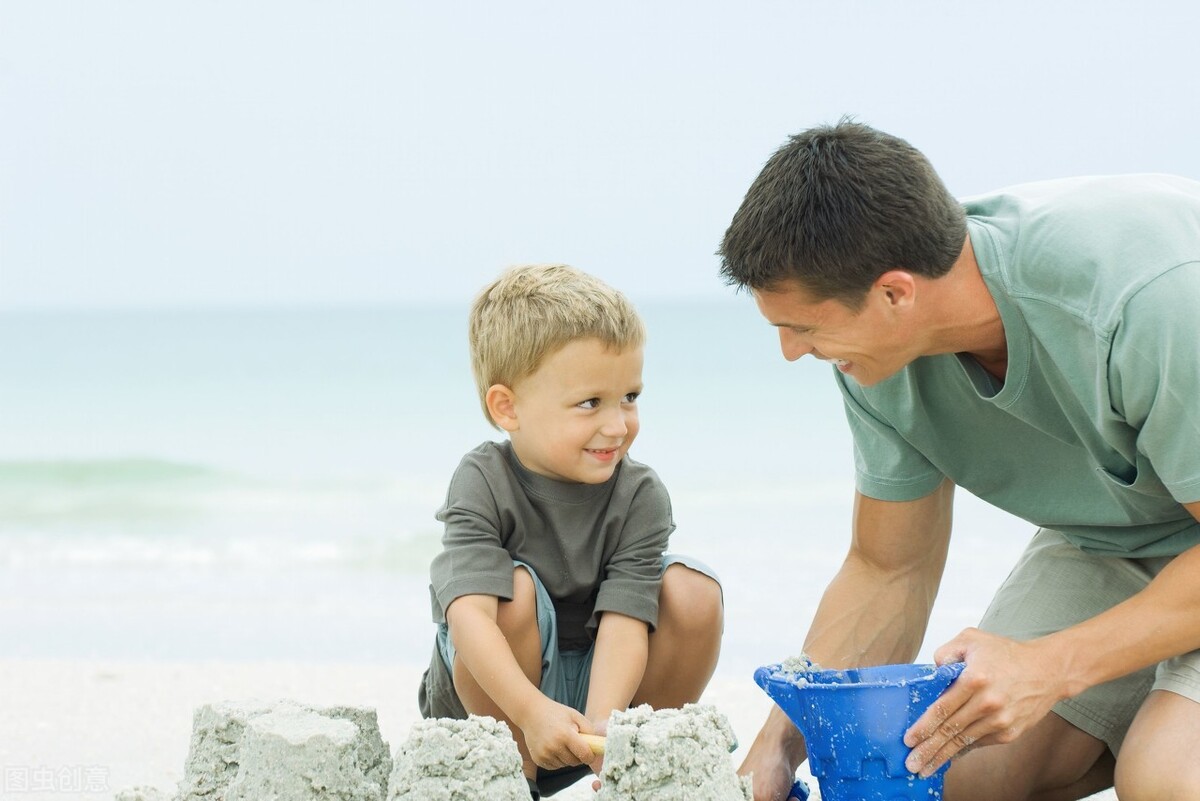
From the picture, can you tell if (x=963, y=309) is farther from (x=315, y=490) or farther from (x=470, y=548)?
(x=315, y=490)

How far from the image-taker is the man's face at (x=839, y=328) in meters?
2.59

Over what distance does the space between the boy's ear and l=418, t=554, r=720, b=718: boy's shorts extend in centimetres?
31

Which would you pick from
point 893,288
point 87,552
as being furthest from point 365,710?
point 87,552

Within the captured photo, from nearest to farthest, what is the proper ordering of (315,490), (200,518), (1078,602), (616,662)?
(616,662)
(1078,602)
(200,518)
(315,490)

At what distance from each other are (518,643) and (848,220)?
112 centimetres

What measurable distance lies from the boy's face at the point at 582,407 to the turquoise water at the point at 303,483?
324 centimetres

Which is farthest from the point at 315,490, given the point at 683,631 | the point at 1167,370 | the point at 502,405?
the point at 1167,370

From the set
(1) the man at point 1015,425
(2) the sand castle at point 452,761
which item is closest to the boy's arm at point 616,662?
(1) the man at point 1015,425

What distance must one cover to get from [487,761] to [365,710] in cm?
41

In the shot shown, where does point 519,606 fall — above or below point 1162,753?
above

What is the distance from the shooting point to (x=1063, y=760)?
3004 millimetres

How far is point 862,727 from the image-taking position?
Answer: 2.32m

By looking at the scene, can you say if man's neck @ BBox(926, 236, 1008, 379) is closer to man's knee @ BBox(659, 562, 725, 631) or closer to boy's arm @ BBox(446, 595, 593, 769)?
man's knee @ BBox(659, 562, 725, 631)

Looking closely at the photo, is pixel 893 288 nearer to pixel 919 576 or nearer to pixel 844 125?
pixel 844 125
